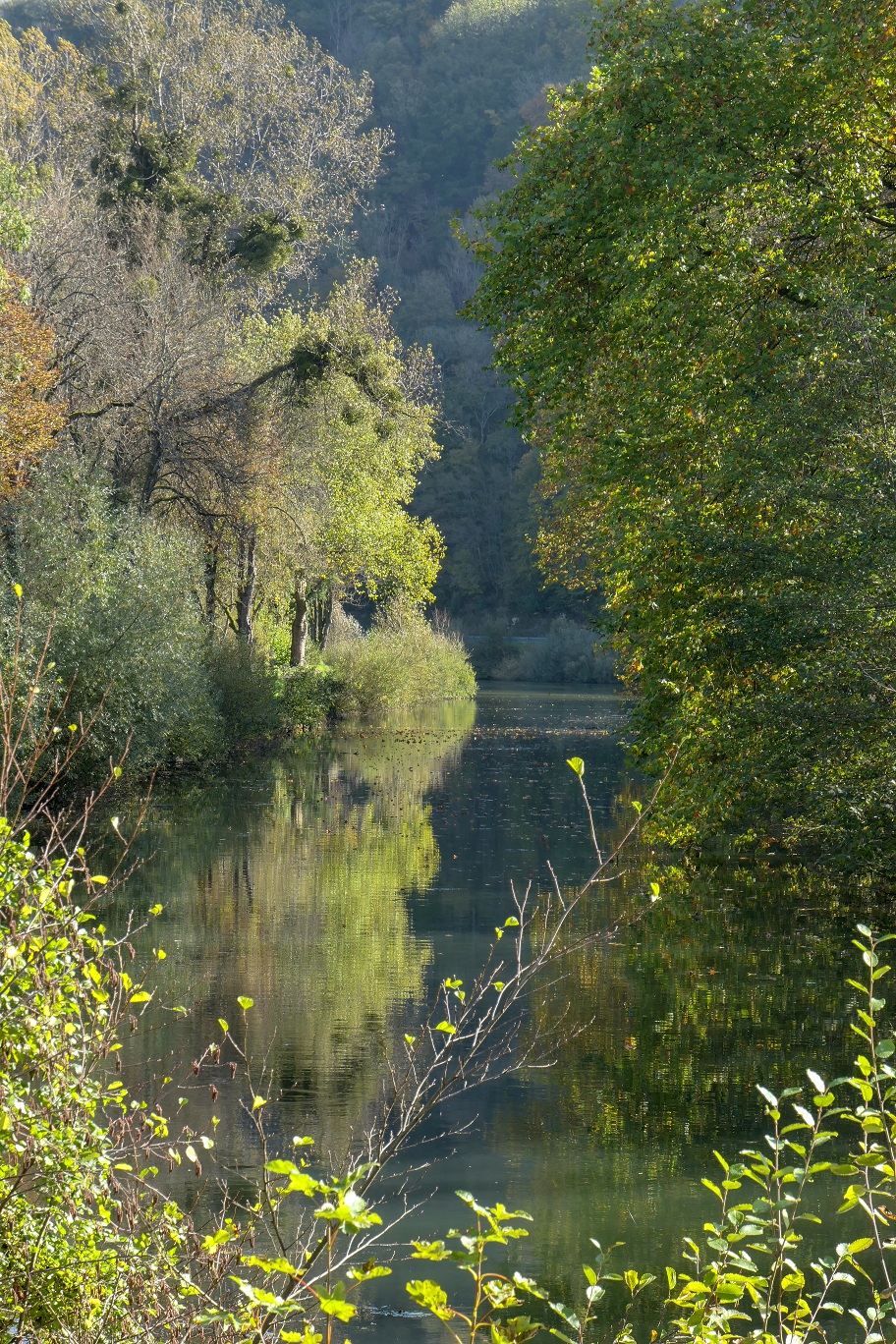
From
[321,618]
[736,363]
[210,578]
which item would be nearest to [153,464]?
[210,578]

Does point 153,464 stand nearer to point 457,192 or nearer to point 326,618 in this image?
point 326,618

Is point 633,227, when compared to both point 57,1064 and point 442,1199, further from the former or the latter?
point 57,1064

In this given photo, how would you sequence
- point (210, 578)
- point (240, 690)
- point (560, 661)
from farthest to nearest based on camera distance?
point (560, 661) → point (210, 578) → point (240, 690)

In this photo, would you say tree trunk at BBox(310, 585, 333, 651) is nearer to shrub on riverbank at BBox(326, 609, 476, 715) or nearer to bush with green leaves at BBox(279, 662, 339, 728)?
shrub on riverbank at BBox(326, 609, 476, 715)

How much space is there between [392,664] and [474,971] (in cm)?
2827

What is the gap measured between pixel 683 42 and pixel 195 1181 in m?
9.96

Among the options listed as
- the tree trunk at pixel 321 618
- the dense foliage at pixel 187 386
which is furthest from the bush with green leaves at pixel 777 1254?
the tree trunk at pixel 321 618

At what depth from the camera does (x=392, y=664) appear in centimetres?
3938

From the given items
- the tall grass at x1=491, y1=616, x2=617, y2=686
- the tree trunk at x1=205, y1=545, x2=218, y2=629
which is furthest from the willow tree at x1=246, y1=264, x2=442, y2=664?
the tall grass at x1=491, y1=616, x2=617, y2=686

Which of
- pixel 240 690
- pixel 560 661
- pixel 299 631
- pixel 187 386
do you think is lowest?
pixel 240 690

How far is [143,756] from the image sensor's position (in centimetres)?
2100

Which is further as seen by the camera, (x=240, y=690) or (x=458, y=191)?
(x=458, y=191)

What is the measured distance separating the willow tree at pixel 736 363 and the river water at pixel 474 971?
1.50 m

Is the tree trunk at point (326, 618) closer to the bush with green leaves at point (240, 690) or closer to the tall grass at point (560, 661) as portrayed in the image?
the bush with green leaves at point (240, 690)
